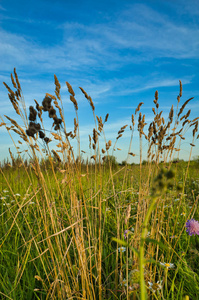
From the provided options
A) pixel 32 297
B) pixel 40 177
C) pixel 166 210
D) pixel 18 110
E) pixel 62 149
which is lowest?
→ pixel 32 297

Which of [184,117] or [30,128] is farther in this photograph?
[184,117]

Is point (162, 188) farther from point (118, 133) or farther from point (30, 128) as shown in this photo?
point (118, 133)

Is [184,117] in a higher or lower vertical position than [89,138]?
higher

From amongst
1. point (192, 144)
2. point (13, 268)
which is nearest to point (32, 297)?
point (13, 268)

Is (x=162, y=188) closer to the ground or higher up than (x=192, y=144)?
closer to the ground

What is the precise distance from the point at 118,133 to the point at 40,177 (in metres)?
0.77

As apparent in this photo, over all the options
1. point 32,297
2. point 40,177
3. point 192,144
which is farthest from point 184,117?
point 32,297

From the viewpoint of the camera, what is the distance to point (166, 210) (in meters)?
3.17

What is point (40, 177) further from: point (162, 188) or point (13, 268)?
point (13, 268)

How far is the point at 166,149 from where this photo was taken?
203 cm

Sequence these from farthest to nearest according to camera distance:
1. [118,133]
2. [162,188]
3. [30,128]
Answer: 1. [118,133]
2. [30,128]
3. [162,188]

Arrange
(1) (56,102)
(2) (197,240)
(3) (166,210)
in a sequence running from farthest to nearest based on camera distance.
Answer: (3) (166,210), (2) (197,240), (1) (56,102)

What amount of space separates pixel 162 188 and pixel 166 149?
1.60 metres

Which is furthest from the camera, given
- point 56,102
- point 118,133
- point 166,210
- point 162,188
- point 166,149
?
point 166,210
